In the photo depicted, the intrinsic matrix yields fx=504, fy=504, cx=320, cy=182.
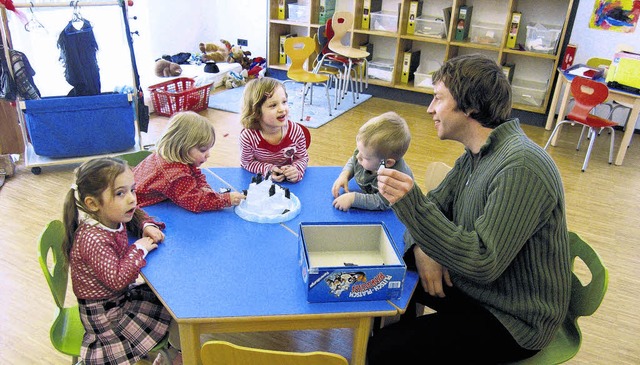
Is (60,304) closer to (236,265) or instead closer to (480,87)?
(236,265)

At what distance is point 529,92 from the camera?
508cm

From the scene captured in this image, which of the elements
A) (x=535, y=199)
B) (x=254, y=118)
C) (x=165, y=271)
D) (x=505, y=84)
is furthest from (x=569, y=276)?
(x=254, y=118)

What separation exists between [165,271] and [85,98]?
2.31 metres

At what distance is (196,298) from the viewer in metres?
1.29

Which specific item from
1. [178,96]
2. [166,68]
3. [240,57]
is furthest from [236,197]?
[240,57]

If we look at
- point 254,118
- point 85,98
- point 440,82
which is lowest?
point 85,98

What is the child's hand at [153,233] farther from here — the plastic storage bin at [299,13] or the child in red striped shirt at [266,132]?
the plastic storage bin at [299,13]

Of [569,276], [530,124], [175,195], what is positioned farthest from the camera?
[530,124]

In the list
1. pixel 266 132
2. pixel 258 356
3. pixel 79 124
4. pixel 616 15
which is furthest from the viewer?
pixel 616 15

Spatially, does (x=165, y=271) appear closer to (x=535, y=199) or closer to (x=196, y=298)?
(x=196, y=298)

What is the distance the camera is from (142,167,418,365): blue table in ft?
4.15

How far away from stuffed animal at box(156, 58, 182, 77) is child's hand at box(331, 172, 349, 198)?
3743 millimetres

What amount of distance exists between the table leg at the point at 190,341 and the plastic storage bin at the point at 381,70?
4706 millimetres

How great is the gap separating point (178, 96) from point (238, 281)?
350 cm
